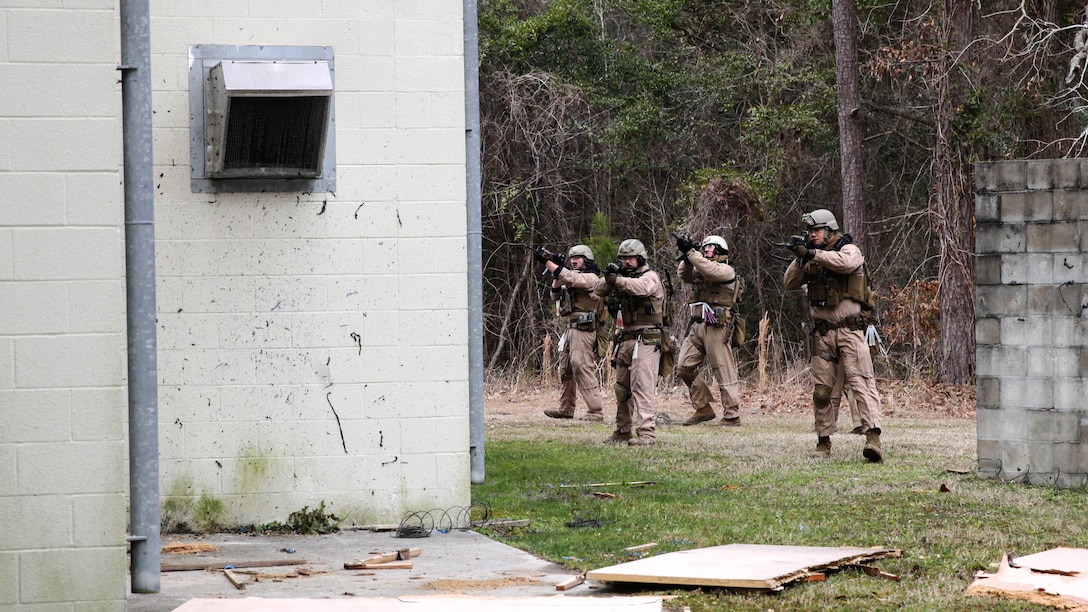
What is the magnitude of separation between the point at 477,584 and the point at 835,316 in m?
6.66

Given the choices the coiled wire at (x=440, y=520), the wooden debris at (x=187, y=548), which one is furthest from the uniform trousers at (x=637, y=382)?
the wooden debris at (x=187, y=548)

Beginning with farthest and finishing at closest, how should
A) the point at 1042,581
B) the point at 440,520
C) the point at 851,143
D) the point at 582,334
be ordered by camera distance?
the point at 851,143 → the point at 582,334 → the point at 440,520 → the point at 1042,581

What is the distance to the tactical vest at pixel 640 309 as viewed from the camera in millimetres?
13969

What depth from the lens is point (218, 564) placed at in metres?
7.06

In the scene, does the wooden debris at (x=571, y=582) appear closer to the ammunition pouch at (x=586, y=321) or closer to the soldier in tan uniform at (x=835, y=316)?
the soldier in tan uniform at (x=835, y=316)

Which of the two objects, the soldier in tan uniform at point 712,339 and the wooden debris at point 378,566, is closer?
the wooden debris at point 378,566

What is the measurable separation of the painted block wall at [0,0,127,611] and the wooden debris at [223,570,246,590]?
1150 mm

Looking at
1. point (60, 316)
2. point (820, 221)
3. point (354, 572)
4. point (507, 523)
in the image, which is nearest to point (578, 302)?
point (820, 221)

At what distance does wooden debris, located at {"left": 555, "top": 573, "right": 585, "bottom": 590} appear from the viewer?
6.34m

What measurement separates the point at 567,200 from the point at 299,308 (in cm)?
1769

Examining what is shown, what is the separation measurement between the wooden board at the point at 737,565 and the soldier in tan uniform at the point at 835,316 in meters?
5.15

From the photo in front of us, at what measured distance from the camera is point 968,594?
20.3 ft

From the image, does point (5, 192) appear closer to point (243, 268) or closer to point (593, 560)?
point (243, 268)

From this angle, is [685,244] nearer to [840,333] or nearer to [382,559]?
[840,333]
